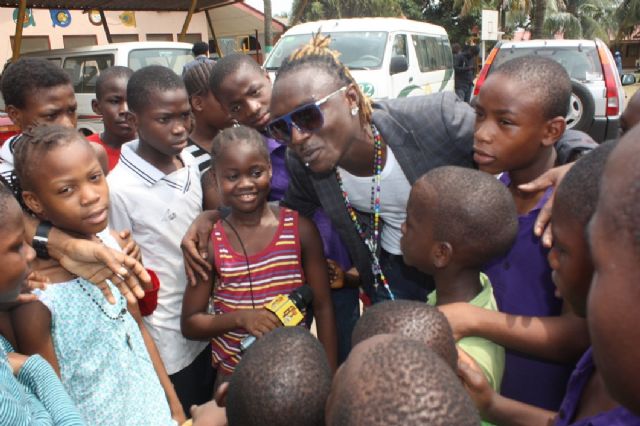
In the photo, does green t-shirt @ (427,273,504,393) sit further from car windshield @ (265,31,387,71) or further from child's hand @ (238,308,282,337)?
car windshield @ (265,31,387,71)

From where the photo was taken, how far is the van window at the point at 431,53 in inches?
386

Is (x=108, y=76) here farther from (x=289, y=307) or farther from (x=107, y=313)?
(x=289, y=307)

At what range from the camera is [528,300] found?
5.58 feet

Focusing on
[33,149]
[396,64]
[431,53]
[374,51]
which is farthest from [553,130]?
[431,53]

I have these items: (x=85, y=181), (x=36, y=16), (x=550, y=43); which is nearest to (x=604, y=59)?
(x=550, y=43)

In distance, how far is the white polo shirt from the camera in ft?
7.11

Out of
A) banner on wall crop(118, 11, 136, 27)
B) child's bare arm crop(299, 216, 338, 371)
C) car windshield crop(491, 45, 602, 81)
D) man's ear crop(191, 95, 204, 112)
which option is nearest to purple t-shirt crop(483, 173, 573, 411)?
child's bare arm crop(299, 216, 338, 371)

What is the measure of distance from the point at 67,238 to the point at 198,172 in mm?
944

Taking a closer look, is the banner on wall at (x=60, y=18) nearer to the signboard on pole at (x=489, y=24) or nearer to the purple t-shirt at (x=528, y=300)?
the signboard on pole at (x=489, y=24)

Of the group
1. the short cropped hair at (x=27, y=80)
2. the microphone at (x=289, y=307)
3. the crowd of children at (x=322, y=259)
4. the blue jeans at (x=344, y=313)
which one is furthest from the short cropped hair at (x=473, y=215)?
the short cropped hair at (x=27, y=80)

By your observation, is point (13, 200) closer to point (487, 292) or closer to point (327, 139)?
point (327, 139)

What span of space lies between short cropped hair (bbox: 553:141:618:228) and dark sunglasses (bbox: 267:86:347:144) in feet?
3.24

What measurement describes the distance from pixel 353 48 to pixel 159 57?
3.30 meters

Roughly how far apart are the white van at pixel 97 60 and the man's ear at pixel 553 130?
292 inches
